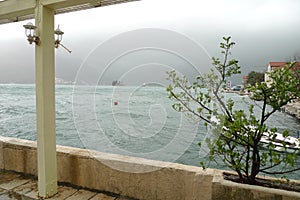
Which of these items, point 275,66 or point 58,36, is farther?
point 58,36

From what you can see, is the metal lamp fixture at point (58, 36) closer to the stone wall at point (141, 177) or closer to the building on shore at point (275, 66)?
the stone wall at point (141, 177)

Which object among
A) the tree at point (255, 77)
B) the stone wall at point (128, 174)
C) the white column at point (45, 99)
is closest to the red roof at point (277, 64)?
the tree at point (255, 77)

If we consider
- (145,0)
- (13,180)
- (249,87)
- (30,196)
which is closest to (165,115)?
(249,87)

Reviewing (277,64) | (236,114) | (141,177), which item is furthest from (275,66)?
(141,177)

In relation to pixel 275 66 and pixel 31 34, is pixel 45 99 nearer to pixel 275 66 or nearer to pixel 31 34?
pixel 31 34

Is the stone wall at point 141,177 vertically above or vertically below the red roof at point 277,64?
below

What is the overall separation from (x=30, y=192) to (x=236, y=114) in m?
2.02

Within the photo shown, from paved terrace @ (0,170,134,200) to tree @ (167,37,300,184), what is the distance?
40.9 inches

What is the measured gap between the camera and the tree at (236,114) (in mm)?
1326

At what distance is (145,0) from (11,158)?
7.74ft

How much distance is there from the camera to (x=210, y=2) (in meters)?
1.61

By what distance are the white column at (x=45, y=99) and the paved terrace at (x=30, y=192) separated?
0.13 metres

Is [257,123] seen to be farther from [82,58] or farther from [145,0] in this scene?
[82,58]

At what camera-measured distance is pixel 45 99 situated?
5.75 feet
